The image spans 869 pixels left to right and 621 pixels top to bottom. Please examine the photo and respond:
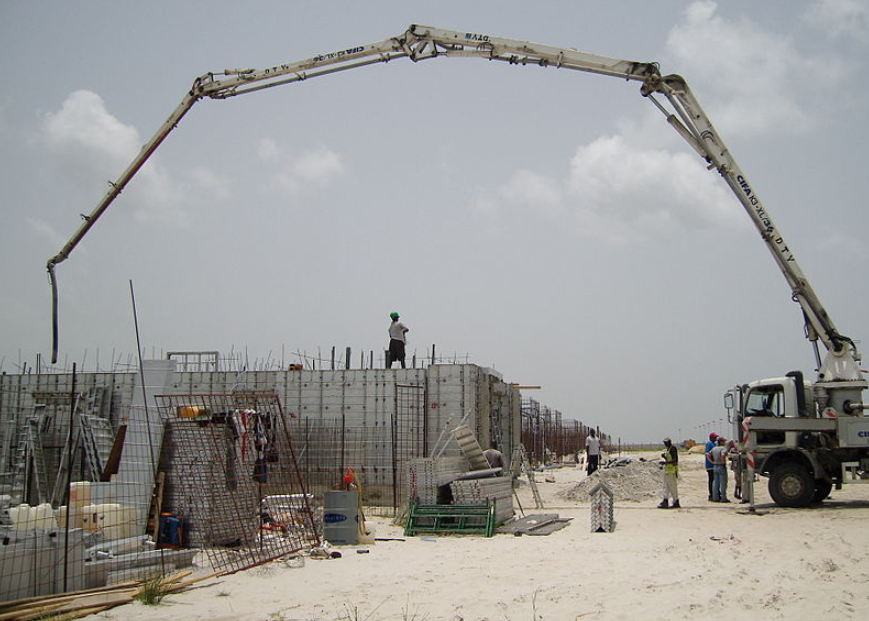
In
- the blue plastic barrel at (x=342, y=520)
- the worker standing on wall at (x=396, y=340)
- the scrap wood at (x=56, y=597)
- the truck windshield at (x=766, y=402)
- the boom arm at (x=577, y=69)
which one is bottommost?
the scrap wood at (x=56, y=597)

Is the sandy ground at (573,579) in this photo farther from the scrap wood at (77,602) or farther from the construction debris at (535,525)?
the construction debris at (535,525)

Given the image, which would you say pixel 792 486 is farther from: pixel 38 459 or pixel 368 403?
pixel 38 459

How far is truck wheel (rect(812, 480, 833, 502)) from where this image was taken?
17.1 metres

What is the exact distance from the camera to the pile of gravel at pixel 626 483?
21.2 m

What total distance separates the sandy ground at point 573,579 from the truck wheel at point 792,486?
6.67 ft

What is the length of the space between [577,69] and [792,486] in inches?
408

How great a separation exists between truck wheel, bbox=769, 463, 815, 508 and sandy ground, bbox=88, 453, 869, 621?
2033 millimetres

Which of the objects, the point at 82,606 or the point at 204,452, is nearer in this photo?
the point at 82,606

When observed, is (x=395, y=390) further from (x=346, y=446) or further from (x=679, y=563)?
(x=679, y=563)

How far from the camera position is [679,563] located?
33.6 ft

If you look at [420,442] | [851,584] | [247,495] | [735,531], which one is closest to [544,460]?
[420,442]

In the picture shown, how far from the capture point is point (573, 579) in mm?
9352

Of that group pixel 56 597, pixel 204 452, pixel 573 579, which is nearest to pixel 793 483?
pixel 573 579

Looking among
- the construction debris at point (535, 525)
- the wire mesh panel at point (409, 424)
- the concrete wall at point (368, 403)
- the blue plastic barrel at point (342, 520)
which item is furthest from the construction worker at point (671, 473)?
the blue plastic barrel at point (342, 520)
